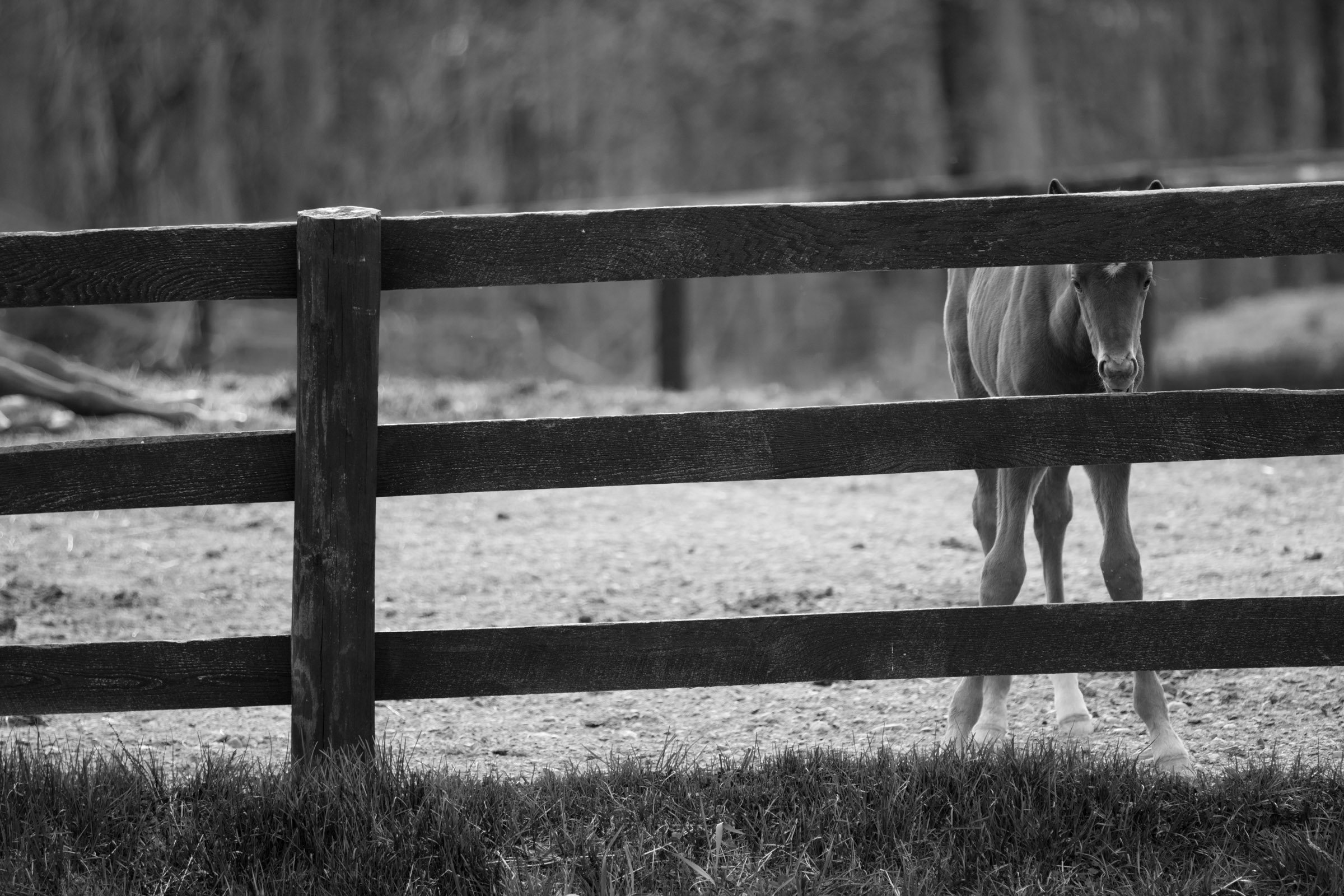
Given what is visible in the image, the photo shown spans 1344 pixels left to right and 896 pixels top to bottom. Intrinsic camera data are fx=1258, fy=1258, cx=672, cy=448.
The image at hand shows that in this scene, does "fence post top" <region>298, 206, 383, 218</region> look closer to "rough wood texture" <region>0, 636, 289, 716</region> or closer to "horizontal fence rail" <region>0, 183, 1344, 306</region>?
"horizontal fence rail" <region>0, 183, 1344, 306</region>

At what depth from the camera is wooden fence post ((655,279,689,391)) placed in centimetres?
1182

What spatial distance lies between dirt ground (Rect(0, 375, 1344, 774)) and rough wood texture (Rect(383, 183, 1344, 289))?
56.3 inches

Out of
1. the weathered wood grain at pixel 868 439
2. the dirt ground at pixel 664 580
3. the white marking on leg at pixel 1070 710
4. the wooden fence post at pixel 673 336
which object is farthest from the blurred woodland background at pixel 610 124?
the weathered wood grain at pixel 868 439

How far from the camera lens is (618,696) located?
4.71 metres

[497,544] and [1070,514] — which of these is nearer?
[1070,514]

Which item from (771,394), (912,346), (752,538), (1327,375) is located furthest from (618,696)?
(912,346)

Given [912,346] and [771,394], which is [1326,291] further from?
[771,394]

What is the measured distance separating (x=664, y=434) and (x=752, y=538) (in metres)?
3.60

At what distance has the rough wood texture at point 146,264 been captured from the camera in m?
3.42

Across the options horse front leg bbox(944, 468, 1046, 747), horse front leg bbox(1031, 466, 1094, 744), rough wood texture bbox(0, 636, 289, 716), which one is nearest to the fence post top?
rough wood texture bbox(0, 636, 289, 716)

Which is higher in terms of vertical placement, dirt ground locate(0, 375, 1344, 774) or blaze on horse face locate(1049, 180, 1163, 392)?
blaze on horse face locate(1049, 180, 1163, 392)

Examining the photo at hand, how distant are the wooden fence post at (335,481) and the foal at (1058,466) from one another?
5.79 ft

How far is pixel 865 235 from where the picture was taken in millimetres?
3471

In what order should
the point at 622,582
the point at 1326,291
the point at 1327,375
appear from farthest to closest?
the point at 1326,291 < the point at 1327,375 < the point at 622,582
